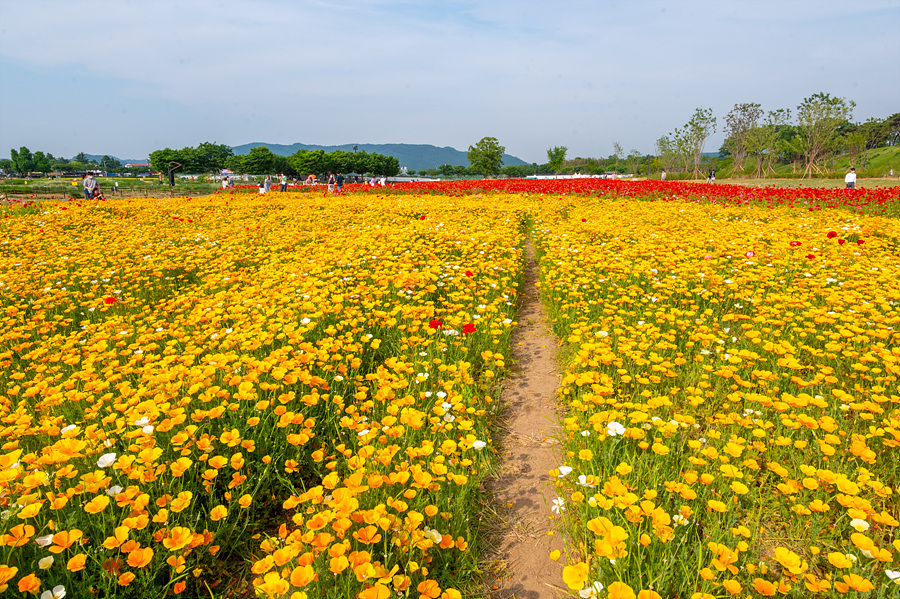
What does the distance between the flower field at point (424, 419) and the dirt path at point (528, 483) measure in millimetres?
153

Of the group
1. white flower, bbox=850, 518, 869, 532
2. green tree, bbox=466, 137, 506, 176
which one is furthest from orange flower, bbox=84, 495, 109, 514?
green tree, bbox=466, 137, 506, 176

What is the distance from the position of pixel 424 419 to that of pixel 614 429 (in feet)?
4.17

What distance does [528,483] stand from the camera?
3000mm

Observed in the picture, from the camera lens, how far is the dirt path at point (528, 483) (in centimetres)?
233

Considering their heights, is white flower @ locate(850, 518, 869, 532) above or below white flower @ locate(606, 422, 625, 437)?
below

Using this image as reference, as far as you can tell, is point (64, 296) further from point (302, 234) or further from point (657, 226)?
point (657, 226)

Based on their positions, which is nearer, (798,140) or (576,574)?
(576,574)

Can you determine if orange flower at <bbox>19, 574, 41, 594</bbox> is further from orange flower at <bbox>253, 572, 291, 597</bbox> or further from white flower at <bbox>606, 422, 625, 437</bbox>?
white flower at <bbox>606, 422, 625, 437</bbox>

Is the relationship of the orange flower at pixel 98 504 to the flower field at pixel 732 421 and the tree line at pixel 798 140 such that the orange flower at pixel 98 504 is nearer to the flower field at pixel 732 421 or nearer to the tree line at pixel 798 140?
the flower field at pixel 732 421

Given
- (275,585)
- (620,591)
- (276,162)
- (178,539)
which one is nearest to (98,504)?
(178,539)

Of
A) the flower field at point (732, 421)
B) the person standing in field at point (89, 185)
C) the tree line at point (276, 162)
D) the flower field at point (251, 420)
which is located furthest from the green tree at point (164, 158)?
the flower field at point (732, 421)

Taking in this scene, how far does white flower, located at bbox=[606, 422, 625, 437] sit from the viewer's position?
2.66 m

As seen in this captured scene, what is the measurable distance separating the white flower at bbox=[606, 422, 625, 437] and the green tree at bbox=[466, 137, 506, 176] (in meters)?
88.3

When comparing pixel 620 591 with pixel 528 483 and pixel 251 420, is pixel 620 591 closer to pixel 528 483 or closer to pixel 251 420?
pixel 528 483
